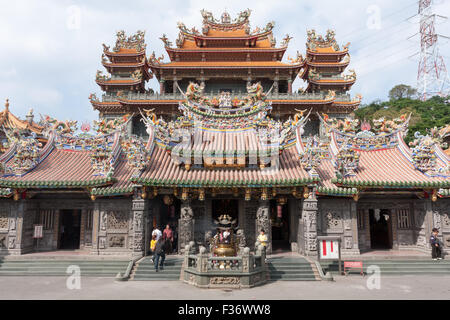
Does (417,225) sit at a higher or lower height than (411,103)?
lower

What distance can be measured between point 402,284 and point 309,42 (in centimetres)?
2720

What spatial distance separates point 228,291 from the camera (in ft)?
29.2

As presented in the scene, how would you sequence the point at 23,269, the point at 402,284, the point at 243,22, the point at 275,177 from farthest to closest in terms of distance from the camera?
the point at 243,22, the point at 275,177, the point at 23,269, the point at 402,284

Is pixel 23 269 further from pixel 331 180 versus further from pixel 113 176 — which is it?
pixel 331 180

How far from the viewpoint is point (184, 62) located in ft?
96.1

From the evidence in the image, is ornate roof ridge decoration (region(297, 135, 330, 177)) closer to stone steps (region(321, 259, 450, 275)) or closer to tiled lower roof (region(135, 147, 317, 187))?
tiled lower roof (region(135, 147, 317, 187))

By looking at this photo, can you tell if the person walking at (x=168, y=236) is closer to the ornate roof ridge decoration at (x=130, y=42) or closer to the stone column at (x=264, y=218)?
the stone column at (x=264, y=218)

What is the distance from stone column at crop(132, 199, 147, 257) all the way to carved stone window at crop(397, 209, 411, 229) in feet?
39.1

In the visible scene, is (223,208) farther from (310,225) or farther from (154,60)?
(154,60)

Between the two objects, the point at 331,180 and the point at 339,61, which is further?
the point at 339,61

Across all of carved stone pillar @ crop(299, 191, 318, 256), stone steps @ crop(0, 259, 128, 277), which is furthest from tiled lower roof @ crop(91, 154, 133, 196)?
carved stone pillar @ crop(299, 191, 318, 256)

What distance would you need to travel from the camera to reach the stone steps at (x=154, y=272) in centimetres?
1027

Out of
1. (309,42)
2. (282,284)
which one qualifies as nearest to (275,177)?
(282,284)

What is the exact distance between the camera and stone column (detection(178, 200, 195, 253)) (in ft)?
40.6
